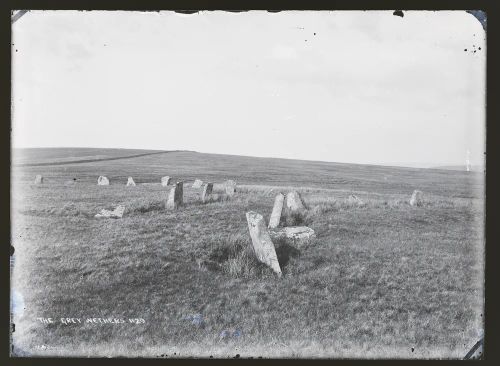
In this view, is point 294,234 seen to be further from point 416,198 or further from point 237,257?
point 416,198

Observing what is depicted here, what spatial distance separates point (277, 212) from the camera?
23.1ft

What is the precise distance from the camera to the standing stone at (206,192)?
750cm

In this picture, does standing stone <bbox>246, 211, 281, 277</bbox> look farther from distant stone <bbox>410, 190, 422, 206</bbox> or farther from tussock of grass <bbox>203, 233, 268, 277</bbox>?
distant stone <bbox>410, 190, 422, 206</bbox>

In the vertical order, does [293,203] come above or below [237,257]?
above

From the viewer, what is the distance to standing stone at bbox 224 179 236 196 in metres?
7.48

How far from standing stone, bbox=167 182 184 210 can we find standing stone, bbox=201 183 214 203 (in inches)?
17.5

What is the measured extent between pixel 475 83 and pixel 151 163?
6.27 m

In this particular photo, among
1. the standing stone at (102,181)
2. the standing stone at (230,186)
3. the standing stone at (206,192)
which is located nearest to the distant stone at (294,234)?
the standing stone at (230,186)

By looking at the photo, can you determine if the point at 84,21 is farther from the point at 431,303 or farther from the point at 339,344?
the point at 431,303

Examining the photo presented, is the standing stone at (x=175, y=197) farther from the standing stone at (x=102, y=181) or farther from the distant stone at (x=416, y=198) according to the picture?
the distant stone at (x=416, y=198)

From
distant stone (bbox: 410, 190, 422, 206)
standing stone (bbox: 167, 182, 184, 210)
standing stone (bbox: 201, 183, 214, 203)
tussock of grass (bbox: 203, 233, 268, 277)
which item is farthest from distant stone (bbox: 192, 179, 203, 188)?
distant stone (bbox: 410, 190, 422, 206)

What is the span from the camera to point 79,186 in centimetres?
734

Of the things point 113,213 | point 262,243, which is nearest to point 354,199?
point 262,243

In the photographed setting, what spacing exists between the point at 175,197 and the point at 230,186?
112 centimetres
